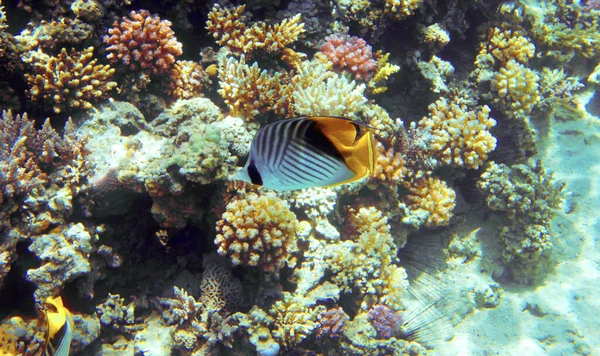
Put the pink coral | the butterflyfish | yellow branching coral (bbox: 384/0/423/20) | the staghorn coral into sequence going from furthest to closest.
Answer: yellow branching coral (bbox: 384/0/423/20) → the pink coral → the staghorn coral → the butterflyfish

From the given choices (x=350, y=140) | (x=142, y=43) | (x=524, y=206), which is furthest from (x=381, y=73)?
(x=350, y=140)

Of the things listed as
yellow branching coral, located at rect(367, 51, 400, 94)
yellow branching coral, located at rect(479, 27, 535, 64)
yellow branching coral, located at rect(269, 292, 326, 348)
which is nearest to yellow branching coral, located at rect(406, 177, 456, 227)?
yellow branching coral, located at rect(367, 51, 400, 94)

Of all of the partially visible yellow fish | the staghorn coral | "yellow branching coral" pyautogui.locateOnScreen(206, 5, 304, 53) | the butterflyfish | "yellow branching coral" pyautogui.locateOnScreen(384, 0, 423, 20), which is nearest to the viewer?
the butterflyfish

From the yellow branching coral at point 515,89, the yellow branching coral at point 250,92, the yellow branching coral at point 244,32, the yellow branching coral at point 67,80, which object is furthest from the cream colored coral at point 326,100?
the yellow branching coral at point 515,89

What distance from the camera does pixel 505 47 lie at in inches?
246

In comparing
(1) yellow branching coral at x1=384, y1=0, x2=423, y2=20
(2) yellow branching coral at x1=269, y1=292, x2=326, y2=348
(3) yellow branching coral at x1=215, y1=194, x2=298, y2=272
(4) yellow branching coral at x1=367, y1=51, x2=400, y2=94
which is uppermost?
(1) yellow branching coral at x1=384, y1=0, x2=423, y2=20

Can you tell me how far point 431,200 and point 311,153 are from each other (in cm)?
446

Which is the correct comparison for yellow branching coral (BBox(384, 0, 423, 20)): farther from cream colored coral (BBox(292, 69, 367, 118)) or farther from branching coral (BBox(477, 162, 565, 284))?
branching coral (BBox(477, 162, 565, 284))

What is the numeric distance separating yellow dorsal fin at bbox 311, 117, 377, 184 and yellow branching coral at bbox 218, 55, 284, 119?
9.46 feet

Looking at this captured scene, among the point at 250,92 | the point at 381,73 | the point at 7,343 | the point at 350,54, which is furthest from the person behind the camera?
the point at 381,73

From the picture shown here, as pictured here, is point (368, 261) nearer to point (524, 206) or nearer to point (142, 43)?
point (524, 206)

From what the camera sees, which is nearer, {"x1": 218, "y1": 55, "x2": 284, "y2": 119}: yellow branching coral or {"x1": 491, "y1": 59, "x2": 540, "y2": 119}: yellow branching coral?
{"x1": 218, "y1": 55, "x2": 284, "y2": 119}: yellow branching coral

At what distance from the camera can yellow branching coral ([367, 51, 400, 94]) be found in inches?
195

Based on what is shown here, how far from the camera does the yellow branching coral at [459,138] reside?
5207mm
